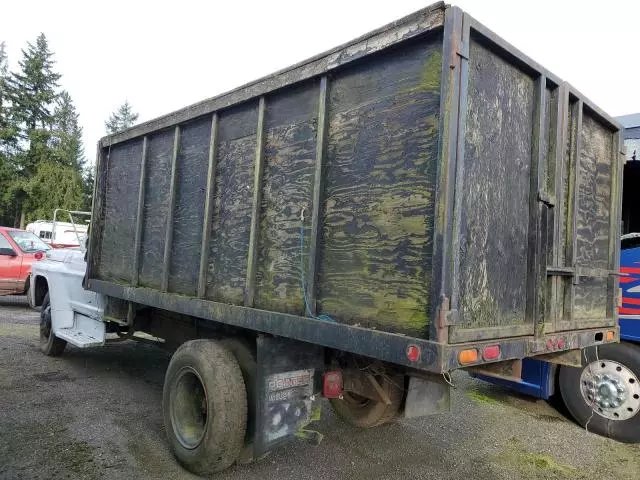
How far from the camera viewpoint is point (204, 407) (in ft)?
12.3

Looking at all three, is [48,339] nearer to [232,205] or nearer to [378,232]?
[232,205]

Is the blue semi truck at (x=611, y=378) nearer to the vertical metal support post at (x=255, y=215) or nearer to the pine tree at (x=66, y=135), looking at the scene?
the vertical metal support post at (x=255, y=215)

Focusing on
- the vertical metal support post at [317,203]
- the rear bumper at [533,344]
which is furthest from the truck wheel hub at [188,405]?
the rear bumper at [533,344]

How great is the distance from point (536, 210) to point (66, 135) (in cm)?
4278

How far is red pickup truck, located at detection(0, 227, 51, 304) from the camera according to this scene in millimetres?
10633

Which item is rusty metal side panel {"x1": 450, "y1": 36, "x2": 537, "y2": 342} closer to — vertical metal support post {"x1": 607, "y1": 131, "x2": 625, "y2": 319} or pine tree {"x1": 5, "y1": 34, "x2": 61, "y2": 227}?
vertical metal support post {"x1": 607, "y1": 131, "x2": 625, "y2": 319}

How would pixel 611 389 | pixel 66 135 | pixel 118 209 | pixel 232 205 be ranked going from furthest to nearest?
pixel 66 135 → pixel 118 209 → pixel 611 389 → pixel 232 205

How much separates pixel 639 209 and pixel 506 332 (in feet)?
15.6

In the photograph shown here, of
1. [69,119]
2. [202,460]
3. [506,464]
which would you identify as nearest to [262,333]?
[202,460]

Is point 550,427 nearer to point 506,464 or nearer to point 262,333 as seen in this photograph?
point 506,464

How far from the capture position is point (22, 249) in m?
11.0

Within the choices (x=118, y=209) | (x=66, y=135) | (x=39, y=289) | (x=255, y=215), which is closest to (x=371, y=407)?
(x=255, y=215)

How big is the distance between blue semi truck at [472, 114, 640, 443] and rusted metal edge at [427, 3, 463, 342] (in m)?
2.51

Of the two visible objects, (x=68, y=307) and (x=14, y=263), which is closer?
(x=68, y=307)
